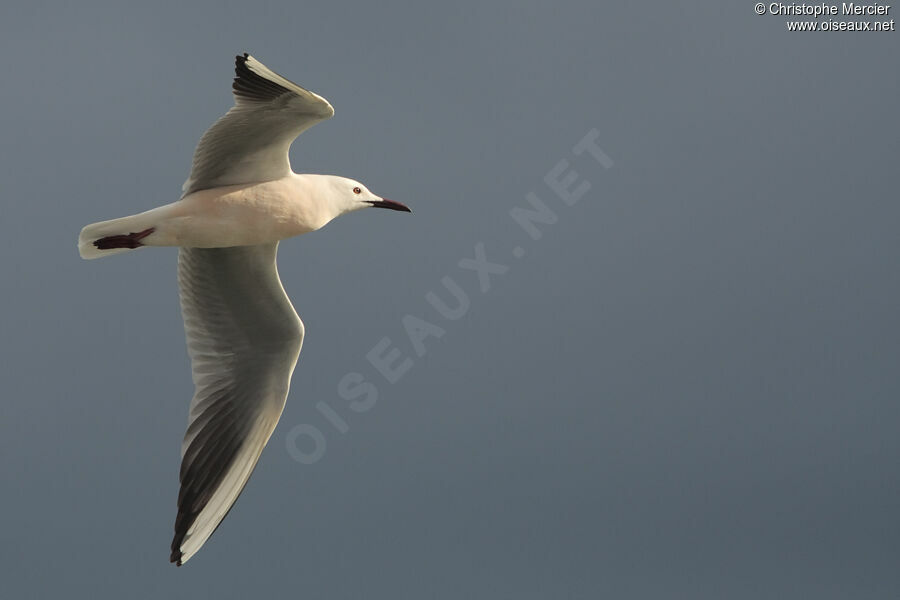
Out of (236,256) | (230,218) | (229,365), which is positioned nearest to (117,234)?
(230,218)

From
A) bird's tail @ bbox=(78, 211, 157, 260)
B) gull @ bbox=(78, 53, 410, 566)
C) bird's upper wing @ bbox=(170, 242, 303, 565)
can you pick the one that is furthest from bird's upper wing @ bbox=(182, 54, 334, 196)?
bird's upper wing @ bbox=(170, 242, 303, 565)

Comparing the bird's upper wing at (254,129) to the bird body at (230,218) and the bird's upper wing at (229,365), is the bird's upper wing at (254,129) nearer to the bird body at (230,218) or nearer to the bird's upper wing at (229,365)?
the bird body at (230,218)

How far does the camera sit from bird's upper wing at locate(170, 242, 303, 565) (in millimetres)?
10414

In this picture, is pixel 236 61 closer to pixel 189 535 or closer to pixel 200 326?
pixel 200 326

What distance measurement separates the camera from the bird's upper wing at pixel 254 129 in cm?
875

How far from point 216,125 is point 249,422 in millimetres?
2602

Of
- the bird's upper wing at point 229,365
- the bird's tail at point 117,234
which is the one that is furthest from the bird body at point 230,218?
the bird's upper wing at point 229,365

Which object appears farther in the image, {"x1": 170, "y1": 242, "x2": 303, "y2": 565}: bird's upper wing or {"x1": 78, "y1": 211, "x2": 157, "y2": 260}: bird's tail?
{"x1": 170, "y1": 242, "x2": 303, "y2": 565}: bird's upper wing

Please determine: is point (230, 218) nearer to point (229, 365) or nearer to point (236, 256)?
point (236, 256)

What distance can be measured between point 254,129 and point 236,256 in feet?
4.78

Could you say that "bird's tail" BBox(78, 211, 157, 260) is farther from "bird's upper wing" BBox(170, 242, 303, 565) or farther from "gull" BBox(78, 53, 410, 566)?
"bird's upper wing" BBox(170, 242, 303, 565)

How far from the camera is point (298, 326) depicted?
35.0ft

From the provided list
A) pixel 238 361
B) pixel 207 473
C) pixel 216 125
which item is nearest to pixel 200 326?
pixel 238 361

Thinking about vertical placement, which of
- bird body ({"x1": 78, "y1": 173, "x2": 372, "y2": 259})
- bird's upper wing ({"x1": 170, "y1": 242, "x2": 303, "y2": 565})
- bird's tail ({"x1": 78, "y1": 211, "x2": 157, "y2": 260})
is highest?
bird's tail ({"x1": 78, "y1": 211, "x2": 157, "y2": 260})
